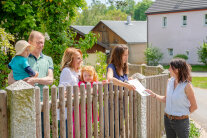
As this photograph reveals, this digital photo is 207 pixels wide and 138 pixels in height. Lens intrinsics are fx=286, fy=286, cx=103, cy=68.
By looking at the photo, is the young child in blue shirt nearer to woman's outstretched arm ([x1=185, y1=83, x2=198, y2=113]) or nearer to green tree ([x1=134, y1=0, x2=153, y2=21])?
woman's outstretched arm ([x1=185, y1=83, x2=198, y2=113])

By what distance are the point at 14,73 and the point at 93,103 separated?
4.02ft

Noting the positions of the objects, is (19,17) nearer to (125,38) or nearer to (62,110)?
(62,110)

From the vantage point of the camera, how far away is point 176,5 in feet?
111

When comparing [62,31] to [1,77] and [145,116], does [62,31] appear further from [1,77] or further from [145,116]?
[145,116]

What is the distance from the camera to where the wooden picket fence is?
11.8ft

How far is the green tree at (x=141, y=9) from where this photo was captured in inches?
3961

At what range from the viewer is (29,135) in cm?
337

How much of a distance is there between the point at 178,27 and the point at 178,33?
27.3 inches

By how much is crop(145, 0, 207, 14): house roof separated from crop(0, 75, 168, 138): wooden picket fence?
27.7 m

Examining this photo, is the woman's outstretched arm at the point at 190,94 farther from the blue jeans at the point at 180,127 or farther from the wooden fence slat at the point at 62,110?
the wooden fence slat at the point at 62,110

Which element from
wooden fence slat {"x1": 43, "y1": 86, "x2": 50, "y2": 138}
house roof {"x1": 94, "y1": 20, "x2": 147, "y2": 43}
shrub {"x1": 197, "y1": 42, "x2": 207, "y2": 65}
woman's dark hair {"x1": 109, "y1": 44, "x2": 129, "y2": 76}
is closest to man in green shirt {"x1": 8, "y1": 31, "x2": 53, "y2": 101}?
wooden fence slat {"x1": 43, "y1": 86, "x2": 50, "y2": 138}

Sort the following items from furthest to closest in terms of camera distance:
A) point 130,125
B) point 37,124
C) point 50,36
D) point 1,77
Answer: point 1,77 < point 50,36 < point 130,125 < point 37,124

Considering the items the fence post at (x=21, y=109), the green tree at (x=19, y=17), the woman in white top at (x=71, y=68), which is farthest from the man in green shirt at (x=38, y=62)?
the green tree at (x=19, y=17)

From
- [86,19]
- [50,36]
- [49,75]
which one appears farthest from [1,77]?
[86,19]
